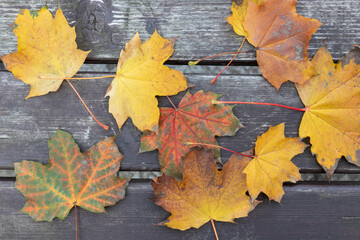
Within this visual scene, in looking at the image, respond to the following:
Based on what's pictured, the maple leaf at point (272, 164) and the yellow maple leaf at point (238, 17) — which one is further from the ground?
the yellow maple leaf at point (238, 17)

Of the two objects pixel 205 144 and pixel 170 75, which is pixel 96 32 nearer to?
pixel 170 75

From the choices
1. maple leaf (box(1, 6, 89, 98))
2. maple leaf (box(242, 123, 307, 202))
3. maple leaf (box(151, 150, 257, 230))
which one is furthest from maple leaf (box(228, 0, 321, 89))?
maple leaf (box(1, 6, 89, 98))

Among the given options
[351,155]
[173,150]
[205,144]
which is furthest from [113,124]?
[351,155]

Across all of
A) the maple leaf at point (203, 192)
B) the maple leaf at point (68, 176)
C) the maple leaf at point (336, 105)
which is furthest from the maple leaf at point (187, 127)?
the maple leaf at point (336, 105)

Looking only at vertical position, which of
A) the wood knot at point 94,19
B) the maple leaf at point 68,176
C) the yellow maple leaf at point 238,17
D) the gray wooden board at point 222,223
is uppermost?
the yellow maple leaf at point 238,17

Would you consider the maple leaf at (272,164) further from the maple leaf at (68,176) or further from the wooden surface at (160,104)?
the maple leaf at (68,176)

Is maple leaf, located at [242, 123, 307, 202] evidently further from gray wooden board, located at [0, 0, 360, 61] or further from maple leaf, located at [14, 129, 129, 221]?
maple leaf, located at [14, 129, 129, 221]
